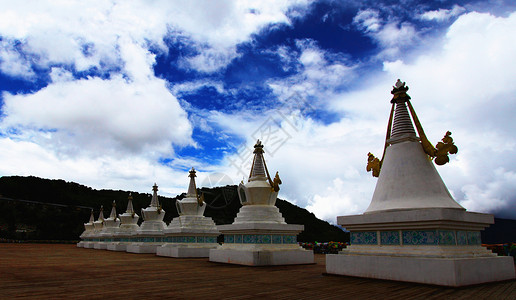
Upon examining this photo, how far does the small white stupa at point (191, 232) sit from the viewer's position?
19775 millimetres

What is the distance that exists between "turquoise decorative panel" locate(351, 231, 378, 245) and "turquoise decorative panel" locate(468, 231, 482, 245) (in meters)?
2.38

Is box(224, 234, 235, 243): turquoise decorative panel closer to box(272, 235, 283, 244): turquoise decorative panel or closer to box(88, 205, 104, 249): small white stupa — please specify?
box(272, 235, 283, 244): turquoise decorative panel

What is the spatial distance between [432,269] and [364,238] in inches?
84.6

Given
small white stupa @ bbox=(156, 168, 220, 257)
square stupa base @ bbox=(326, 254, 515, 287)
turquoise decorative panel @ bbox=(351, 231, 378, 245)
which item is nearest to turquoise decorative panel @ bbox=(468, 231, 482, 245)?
square stupa base @ bbox=(326, 254, 515, 287)

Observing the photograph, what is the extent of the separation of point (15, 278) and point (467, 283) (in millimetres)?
11890

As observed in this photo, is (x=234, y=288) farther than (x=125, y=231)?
No

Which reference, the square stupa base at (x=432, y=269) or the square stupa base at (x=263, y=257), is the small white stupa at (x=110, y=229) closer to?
the square stupa base at (x=263, y=257)

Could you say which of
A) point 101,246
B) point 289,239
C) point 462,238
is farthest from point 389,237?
point 101,246

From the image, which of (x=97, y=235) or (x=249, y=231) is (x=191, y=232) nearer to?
(x=249, y=231)

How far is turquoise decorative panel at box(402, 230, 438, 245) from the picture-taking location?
814 centimetres

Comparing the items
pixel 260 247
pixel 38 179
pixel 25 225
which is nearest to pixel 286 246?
pixel 260 247

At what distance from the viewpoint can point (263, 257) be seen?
13320 millimetres

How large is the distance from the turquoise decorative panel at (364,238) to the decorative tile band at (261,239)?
15.8 ft

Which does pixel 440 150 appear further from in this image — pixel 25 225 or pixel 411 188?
pixel 25 225
